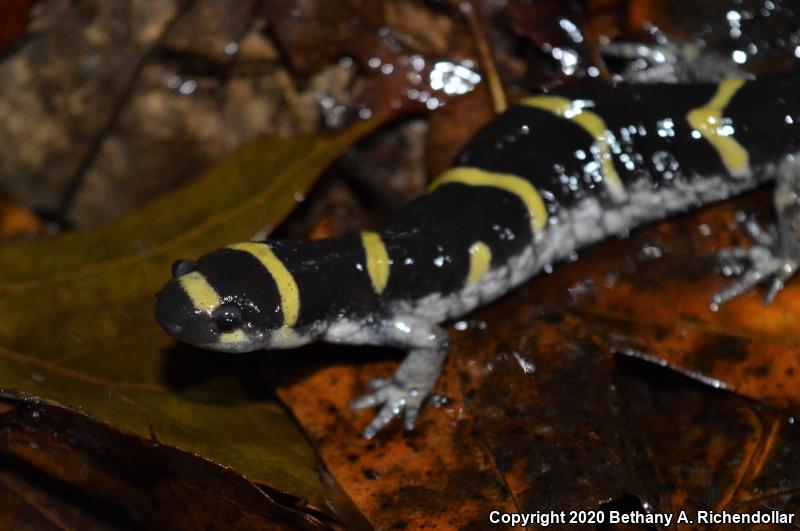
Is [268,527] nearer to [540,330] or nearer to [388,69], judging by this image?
[540,330]

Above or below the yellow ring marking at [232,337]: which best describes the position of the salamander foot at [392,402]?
below

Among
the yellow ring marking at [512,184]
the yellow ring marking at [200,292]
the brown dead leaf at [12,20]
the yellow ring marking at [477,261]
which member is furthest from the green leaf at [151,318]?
the brown dead leaf at [12,20]

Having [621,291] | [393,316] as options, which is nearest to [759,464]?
[621,291]

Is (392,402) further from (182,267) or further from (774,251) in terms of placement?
(774,251)

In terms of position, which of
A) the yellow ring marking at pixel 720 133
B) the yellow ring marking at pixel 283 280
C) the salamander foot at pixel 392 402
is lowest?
the salamander foot at pixel 392 402

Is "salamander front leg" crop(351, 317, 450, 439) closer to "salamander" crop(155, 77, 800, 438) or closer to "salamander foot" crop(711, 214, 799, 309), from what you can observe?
"salamander" crop(155, 77, 800, 438)

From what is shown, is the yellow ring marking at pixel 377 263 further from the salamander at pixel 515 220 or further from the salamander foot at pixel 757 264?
the salamander foot at pixel 757 264
